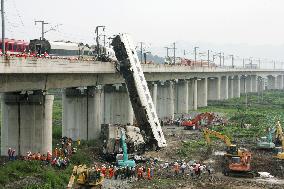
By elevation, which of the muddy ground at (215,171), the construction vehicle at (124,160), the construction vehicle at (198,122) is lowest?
the muddy ground at (215,171)

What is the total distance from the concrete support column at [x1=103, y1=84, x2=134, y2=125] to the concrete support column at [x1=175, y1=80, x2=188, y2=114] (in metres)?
34.8

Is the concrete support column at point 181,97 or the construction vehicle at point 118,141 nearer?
the construction vehicle at point 118,141

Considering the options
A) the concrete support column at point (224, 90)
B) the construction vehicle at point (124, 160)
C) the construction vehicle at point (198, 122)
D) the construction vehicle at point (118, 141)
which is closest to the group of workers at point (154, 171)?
the construction vehicle at point (124, 160)

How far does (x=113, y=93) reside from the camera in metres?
66.1

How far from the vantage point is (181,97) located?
100750 millimetres

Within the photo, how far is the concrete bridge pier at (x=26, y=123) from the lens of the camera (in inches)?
1613

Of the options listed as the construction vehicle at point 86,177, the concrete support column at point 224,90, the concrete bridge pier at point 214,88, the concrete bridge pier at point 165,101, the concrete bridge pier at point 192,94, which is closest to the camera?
the construction vehicle at point 86,177

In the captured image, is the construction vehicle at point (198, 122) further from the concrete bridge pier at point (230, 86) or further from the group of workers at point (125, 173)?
the concrete bridge pier at point (230, 86)

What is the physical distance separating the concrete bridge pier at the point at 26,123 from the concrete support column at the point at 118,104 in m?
24.6

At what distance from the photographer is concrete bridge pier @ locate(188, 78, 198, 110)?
106438 millimetres

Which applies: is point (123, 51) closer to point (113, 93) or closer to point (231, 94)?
point (113, 93)

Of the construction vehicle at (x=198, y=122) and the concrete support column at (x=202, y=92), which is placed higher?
the concrete support column at (x=202, y=92)

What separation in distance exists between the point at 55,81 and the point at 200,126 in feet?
110

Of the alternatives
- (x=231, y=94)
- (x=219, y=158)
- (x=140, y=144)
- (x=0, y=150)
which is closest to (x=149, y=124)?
(x=140, y=144)
